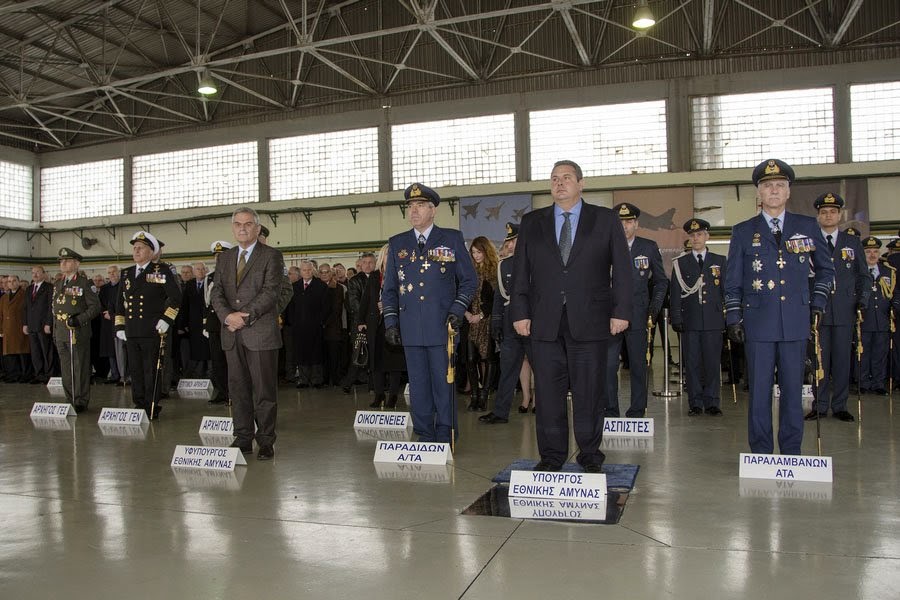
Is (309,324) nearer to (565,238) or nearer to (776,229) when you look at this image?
(565,238)

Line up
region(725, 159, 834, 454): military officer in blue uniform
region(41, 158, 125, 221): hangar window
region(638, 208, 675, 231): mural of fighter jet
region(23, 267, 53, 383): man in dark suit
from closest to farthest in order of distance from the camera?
region(725, 159, 834, 454): military officer in blue uniform
region(23, 267, 53, 383): man in dark suit
region(638, 208, 675, 231): mural of fighter jet
region(41, 158, 125, 221): hangar window

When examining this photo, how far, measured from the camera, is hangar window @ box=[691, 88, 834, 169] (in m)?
16.9

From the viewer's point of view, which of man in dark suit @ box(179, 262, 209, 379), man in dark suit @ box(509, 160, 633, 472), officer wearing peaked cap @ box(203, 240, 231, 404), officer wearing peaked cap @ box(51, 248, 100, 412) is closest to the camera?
man in dark suit @ box(509, 160, 633, 472)

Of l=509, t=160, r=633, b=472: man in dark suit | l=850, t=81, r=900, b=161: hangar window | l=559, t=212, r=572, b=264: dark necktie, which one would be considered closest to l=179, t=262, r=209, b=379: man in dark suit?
l=509, t=160, r=633, b=472: man in dark suit

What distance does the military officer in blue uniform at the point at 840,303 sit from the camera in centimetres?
716

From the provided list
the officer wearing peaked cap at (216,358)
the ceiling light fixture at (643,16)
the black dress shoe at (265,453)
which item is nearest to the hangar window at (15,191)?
the officer wearing peaked cap at (216,358)

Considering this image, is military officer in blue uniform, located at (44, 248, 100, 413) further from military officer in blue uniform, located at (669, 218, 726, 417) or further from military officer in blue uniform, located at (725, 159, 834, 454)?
military officer in blue uniform, located at (725, 159, 834, 454)

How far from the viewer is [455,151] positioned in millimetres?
19234

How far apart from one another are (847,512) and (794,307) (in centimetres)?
146

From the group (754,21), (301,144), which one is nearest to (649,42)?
(754,21)

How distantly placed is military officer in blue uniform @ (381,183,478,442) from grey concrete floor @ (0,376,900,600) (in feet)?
1.43

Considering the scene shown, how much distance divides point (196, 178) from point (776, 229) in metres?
19.7

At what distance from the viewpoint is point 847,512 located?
3.94 meters

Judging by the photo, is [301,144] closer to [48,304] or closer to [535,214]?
[48,304]
